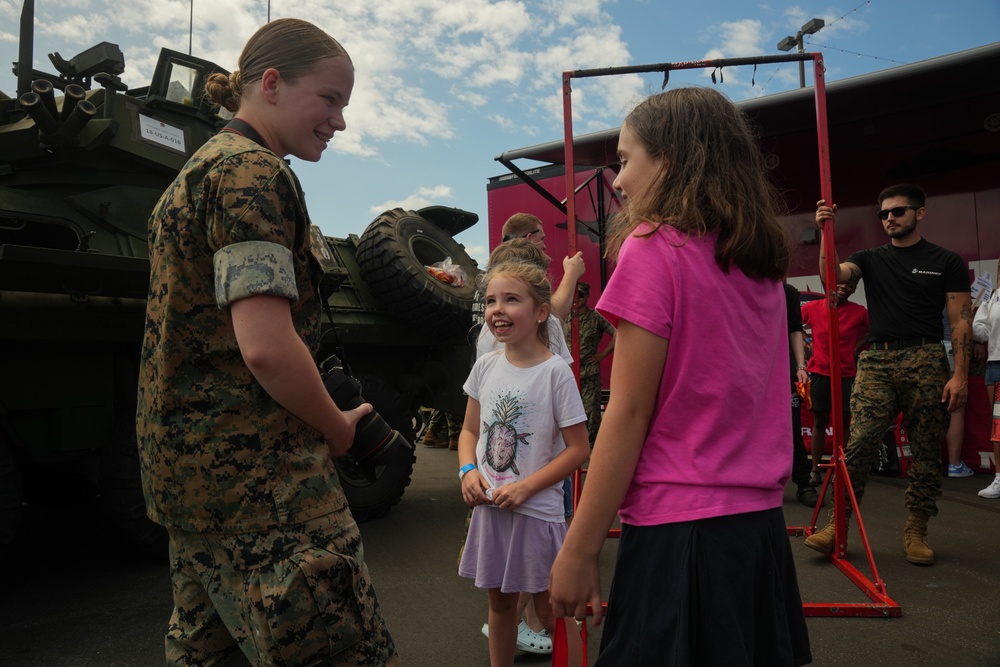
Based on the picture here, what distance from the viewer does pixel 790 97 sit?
7.44 metres

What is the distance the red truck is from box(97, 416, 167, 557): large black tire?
3.89 meters

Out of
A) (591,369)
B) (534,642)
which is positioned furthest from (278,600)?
(591,369)

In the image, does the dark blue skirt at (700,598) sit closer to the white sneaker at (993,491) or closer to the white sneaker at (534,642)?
the white sneaker at (534,642)

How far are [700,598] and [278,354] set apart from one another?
2.87 ft

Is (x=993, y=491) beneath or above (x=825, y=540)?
beneath

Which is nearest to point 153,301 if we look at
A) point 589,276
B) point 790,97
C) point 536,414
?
point 536,414

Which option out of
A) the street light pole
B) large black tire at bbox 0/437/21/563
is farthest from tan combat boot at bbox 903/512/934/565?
the street light pole

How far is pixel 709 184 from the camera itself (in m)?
1.46

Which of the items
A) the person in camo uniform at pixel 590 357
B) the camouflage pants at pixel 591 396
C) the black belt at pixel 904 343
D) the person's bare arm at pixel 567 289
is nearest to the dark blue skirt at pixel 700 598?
the person's bare arm at pixel 567 289

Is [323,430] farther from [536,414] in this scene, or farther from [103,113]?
[103,113]

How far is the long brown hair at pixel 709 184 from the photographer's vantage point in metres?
1.42

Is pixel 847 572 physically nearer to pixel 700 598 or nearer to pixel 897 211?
pixel 897 211

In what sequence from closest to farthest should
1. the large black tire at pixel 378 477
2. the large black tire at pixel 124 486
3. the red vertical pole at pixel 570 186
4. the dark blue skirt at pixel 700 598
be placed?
1. the dark blue skirt at pixel 700 598
2. the red vertical pole at pixel 570 186
3. the large black tire at pixel 124 486
4. the large black tire at pixel 378 477

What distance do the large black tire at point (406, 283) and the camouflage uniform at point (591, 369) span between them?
0.95 meters
